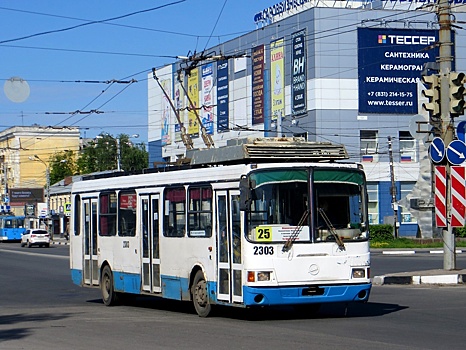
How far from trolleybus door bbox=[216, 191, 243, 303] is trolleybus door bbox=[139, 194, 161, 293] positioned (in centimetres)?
247

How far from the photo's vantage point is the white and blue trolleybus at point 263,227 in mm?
14578

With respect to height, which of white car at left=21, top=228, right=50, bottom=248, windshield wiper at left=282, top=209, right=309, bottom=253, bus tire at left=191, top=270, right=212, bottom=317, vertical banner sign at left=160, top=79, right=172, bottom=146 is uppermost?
vertical banner sign at left=160, top=79, right=172, bottom=146

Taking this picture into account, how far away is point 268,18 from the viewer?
71.6m

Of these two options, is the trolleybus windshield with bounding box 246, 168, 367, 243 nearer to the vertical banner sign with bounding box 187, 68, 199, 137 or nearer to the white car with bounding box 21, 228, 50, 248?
the white car with bounding box 21, 228, 50, 248

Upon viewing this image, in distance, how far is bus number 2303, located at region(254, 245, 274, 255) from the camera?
14.5m

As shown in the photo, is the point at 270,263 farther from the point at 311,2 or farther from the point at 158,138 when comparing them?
the point at 158,138

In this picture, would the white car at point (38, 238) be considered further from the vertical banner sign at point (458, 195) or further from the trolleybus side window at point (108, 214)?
the vertical banner sign at point (458, 195)

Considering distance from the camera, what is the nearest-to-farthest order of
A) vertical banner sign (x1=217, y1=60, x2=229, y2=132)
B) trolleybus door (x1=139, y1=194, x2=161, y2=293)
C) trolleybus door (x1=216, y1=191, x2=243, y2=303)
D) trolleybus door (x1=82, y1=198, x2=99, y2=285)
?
trolleybus door (x1=216, y1=191, x2=243, y2=303) < trolleybus door (x1=139, y1=194, x2=161, y2=293) < trolleybus door (x1=82, y1=198, x2=99, y2=285) < vertical banner sign (x1=217, y1=60, x2=229, y2=132)

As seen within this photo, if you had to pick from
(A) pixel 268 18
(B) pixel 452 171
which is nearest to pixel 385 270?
(B) pixel 452 171

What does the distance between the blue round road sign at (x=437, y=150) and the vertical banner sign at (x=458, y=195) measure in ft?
1.38

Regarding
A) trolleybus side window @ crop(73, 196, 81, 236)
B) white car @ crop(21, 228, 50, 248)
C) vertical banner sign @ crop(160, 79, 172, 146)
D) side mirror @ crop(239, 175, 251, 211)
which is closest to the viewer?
side mirror @ crop(239, 175, 251, 211)

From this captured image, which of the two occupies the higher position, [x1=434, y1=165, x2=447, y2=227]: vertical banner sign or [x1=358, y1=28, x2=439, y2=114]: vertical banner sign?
[x1=358, y1=28, x2=439, y2=114]: vertical banner sign

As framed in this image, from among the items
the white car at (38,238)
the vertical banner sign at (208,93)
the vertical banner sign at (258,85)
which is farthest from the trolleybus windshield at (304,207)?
the vertical banner sign at (208,93)

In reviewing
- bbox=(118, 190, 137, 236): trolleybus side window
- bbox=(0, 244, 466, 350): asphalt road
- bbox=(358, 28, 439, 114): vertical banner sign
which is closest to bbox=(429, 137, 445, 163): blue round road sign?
bbox=(0, 244, 466, 350): asphalt road
